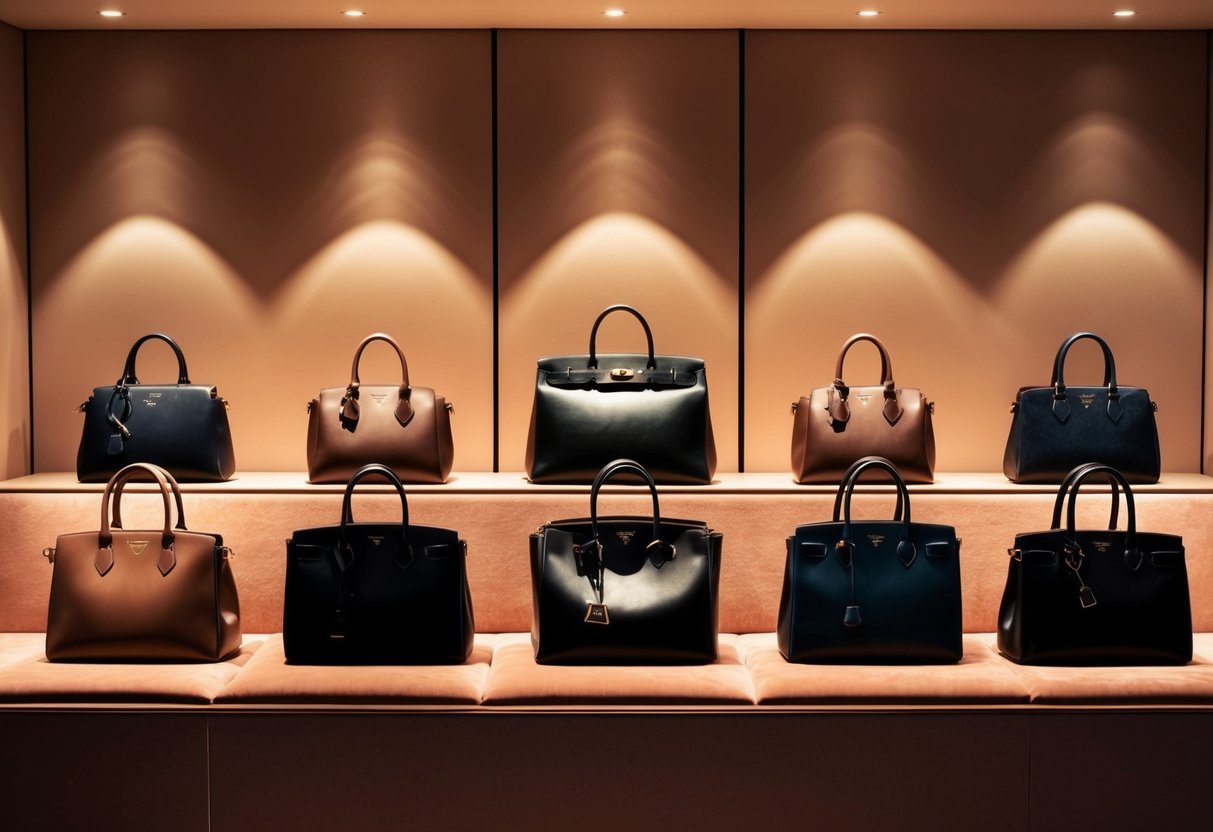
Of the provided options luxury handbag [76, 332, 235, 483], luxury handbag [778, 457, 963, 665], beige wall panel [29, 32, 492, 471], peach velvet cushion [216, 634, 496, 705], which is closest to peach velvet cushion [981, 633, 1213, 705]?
luxury handbag [778, 457, 963, 665]

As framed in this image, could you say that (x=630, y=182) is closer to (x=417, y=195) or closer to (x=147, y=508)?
(x=417, y=195)

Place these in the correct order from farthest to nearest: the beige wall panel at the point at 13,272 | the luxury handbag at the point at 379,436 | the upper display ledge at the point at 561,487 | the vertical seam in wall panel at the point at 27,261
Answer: the vertical seam in wall panel at the point at 27,261 → the beige wall panel at the point at 13,272 → the luxury handbag at the point at 379,436 → the upper display ledge at the point at 561,487

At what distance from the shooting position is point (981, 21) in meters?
4.84

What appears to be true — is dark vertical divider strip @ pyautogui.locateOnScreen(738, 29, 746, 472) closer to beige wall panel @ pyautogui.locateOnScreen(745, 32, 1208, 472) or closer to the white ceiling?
beige wall panel @ pyautogui.locateOnScreen(745, 32, 1208, 472)

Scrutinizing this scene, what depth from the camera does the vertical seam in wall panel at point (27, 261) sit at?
499 centimetres

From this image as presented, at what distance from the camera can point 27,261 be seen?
Answer: 5.04 metres

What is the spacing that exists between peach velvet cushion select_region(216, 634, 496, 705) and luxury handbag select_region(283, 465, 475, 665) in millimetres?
61

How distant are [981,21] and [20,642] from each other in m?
4.40

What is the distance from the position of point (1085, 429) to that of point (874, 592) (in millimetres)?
1315

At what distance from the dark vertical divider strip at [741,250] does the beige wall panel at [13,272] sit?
302 centimetres

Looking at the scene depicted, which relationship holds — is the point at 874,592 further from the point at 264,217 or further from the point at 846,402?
the point at 264,217

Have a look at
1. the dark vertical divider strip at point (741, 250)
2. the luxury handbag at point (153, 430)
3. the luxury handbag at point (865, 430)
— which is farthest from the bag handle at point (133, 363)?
the luxury handbag at point (865, 430)

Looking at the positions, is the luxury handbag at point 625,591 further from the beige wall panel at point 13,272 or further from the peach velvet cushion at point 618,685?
the beige wall panel at point 13,272

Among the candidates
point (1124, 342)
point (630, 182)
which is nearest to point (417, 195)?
point (630, 182)
